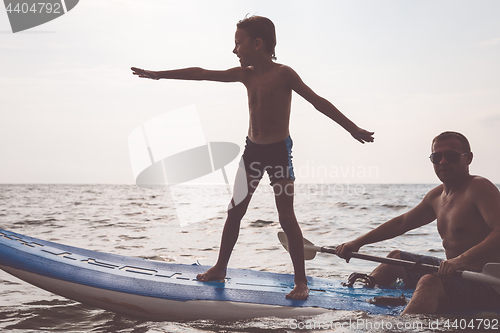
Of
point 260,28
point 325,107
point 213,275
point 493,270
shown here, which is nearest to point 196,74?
point 260,28

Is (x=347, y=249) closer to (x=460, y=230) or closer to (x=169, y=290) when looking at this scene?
(x=460, y=230)

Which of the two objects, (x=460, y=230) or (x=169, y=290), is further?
(x=169, y=290)

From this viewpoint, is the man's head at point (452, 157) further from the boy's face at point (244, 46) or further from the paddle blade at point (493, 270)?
the boy's face at point (244, 46)

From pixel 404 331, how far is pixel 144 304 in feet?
5.55

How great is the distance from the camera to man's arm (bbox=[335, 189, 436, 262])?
293 centimetres

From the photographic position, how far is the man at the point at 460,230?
2396 mm

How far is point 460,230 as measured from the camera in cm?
255

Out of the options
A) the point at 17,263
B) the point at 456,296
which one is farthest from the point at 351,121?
the point at 17,263

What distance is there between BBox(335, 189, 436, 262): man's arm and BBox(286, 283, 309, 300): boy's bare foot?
0.41 m

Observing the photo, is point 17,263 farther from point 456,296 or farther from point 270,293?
point 456,296

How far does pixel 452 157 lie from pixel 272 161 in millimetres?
1159

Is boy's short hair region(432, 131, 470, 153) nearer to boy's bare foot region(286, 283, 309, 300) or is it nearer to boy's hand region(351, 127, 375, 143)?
boy's hand region(351, 127, 375, 143)

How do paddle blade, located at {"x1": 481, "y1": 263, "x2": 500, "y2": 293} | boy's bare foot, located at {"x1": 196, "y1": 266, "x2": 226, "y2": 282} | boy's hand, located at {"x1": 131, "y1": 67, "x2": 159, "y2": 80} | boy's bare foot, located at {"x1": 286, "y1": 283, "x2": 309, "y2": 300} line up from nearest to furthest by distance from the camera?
1. paddle blade, located at {"x1": 481, "y1": 263, "x2": 500, "y2": 293}
2. boy's bare foot, located at {"x1": 286, "y1": 283, "x2": 309, "y2": 300}
3. boy's hand, located at {"x1": 131, "y1": 67, "x2": 159, "y2": 80}
4. boy's bare foot, located at {"x1": 196, "y1": 266, "x2": 226, "y2": 282}

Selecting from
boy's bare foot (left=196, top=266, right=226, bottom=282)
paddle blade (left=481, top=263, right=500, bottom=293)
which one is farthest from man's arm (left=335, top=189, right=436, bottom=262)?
boy's bare foot (left=196, top=266, right=226, bottom=282)
